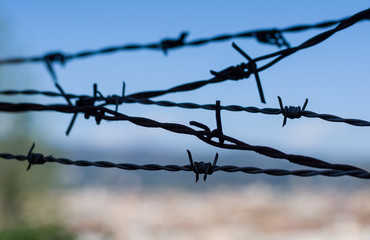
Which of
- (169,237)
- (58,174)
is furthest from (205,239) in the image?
(58,174)

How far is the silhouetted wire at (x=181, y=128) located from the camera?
4.15 feet

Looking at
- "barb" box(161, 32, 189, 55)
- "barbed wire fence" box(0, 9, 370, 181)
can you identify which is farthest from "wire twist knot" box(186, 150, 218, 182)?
"barb" box(161, 32, 189, 55)

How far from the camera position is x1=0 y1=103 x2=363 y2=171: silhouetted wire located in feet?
4.15

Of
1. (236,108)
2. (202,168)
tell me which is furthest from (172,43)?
(202,168)

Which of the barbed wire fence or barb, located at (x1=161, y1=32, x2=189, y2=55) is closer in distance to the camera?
the barbed wire fence

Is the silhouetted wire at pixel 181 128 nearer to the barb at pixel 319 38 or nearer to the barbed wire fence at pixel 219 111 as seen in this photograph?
the barbed wire fence at pixel 219 111

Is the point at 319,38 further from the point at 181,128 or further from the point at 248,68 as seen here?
the point at 181,128

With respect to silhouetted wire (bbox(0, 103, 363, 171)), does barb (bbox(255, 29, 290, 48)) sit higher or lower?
higher

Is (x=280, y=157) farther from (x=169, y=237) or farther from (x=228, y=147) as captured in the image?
(x=169, y=237)

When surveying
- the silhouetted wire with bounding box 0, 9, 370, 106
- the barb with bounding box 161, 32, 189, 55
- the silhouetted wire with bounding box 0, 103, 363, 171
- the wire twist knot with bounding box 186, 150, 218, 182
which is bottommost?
the wire twist knot with bounding box 186, 150, 218, 182

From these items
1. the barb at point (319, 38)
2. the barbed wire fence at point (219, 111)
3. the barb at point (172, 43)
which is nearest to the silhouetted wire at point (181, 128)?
the barbed wire fence at point (219, 111)

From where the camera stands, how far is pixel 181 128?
139cm

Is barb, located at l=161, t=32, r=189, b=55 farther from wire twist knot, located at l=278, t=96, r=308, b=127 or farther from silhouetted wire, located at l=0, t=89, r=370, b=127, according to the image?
wire twist knot, located at l=278, t=96, r=308, b=127

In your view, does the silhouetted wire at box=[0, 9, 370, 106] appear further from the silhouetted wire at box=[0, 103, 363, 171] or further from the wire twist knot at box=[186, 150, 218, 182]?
the wire twist knot at box=[186, 150, 218, 182]
